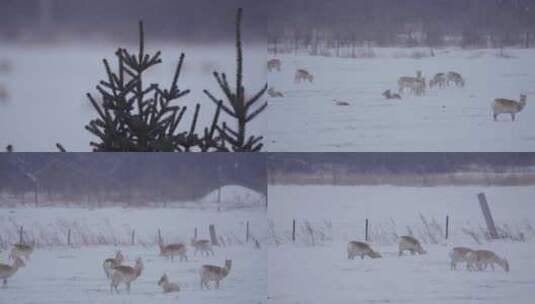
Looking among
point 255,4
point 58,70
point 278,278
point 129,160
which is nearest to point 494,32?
point 255,4

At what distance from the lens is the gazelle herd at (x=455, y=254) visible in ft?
10.3

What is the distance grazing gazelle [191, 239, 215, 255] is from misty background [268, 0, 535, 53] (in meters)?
0.90

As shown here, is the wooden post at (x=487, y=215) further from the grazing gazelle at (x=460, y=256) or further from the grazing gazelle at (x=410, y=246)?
the grazing gazelle at (x=410, y=246)

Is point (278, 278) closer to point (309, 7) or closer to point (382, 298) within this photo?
point (382, 298)

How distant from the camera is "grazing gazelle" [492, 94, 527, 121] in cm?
317

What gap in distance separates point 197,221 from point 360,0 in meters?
1.12

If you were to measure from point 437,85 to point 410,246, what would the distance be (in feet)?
2.21

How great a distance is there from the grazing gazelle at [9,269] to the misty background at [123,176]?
0.24m

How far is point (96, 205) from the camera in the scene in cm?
314

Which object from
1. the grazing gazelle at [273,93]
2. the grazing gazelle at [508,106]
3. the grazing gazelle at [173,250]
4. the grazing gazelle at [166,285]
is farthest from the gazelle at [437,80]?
the grazing gazelle at [166,285]

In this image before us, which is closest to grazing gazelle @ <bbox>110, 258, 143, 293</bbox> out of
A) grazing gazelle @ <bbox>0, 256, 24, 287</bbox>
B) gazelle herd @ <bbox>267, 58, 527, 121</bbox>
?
grazing gazelle @ <bbox>0, 256, 24, 287</bbox>

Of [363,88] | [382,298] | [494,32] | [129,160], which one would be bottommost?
[382,298]

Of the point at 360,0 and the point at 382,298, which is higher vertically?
the point at 360,0

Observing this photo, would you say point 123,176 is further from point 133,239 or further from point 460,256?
point 460,256
